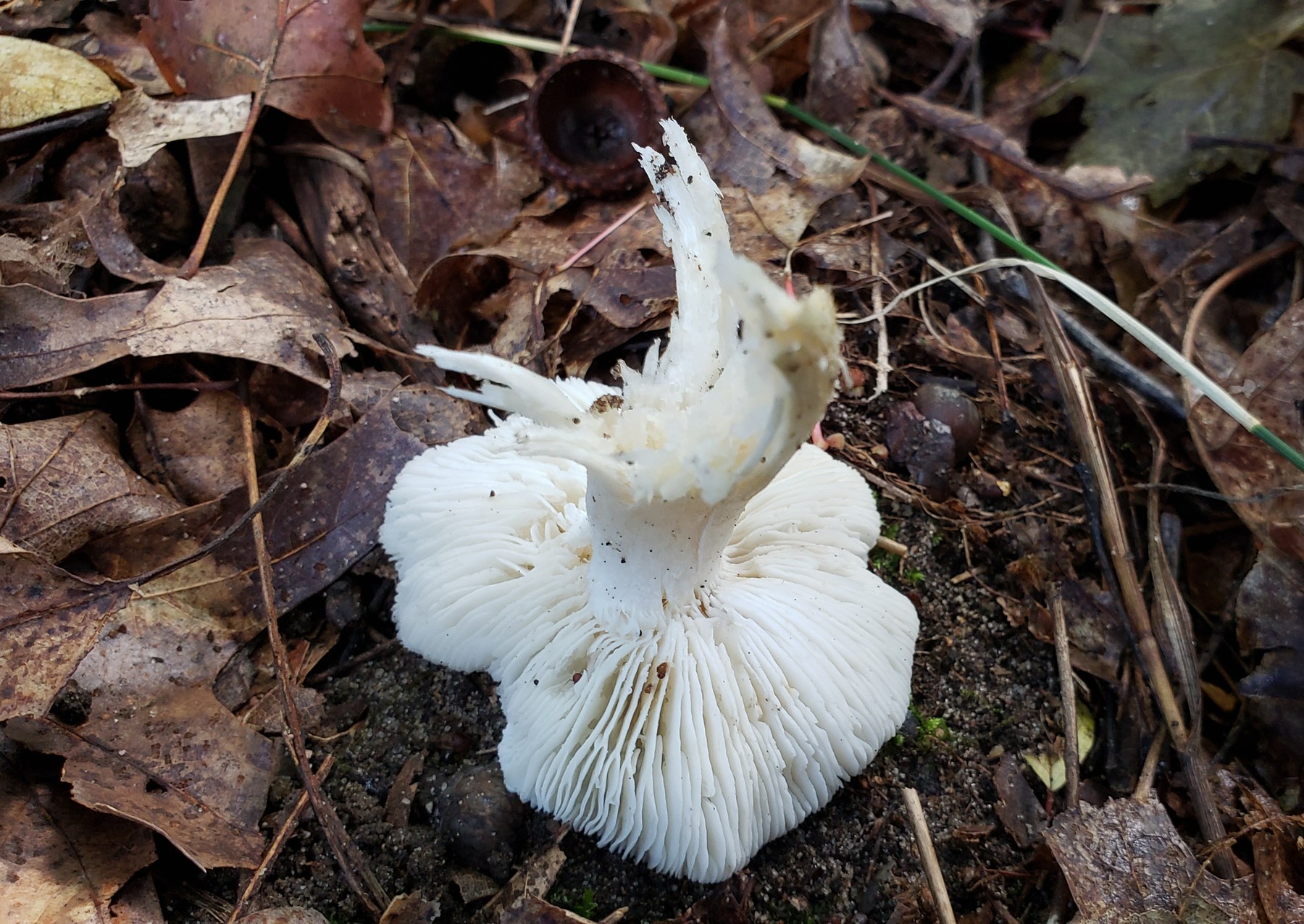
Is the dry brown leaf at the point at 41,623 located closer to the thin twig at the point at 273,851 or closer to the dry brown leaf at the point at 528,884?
the thin twig at the point at 273,851

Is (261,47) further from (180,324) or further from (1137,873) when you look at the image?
(1137,873)

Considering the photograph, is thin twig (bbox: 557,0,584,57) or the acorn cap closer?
the acorn cap

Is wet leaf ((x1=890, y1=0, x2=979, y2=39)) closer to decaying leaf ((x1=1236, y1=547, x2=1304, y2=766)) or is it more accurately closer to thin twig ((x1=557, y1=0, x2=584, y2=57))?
thin twig ((x1=557, y1=0, x2=584, y2=57))

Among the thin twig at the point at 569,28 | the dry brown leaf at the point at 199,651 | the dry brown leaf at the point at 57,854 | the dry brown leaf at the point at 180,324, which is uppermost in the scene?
the thin twig at the point at 569,28

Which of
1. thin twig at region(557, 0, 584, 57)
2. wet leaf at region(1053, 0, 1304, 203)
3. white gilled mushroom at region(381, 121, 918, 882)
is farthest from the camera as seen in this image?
thin twig at region(557, 0, 584, 57)

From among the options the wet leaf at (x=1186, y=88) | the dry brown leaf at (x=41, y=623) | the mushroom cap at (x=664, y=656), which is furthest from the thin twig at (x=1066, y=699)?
the dry brown leaf at (x=41, y=623)

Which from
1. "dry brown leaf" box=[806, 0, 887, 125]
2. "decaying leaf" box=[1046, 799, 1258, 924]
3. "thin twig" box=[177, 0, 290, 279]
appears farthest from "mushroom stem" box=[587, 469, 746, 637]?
"dry brown leaf" box=[806, 0, 887, 125]
